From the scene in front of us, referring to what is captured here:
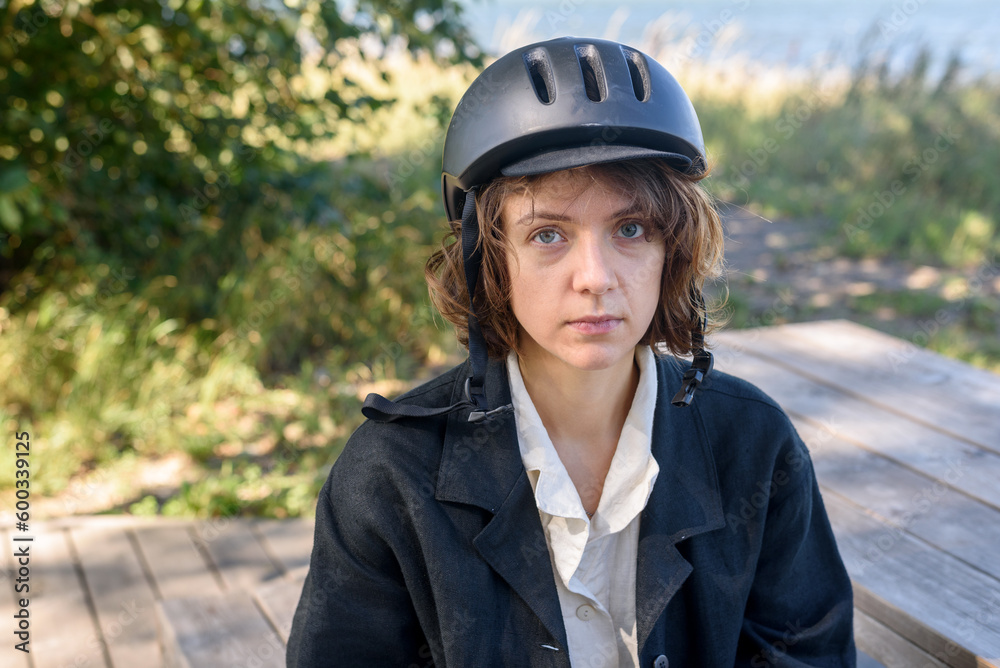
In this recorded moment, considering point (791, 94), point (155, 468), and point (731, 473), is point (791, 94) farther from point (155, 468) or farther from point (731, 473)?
point (731, 473)

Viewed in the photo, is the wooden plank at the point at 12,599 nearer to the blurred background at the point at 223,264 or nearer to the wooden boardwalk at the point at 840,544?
the wooden boardwalk at the point at 840,544

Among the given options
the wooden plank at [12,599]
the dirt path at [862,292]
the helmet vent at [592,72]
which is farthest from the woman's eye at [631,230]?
the dirt path at [862,292]

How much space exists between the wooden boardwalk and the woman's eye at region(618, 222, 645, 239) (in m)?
0.94

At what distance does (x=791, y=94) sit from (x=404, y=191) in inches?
269

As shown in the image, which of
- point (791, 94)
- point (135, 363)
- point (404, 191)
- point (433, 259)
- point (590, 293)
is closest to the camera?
point (590, 293)

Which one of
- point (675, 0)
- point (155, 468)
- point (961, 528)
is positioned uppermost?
point (675, 0)

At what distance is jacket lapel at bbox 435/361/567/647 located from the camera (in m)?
1.30

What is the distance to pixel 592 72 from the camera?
1.39 metres

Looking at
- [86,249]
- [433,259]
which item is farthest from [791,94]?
[433,259]

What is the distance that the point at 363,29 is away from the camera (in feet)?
11.8

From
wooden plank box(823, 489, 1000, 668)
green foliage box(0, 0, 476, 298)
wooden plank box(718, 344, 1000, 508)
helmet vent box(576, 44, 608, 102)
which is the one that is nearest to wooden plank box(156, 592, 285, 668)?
wooden plank box(823, 489, 1000, 668)

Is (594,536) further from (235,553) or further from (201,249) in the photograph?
(201,249)

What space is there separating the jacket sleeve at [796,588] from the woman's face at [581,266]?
44 cm

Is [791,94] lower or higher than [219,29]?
lower
